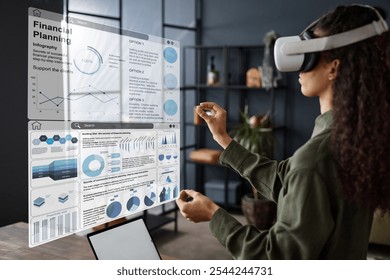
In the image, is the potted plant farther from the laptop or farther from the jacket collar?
the jacket collar

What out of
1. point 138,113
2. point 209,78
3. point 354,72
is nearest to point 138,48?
point 138,113

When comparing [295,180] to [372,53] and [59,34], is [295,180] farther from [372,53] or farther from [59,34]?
[59,34]

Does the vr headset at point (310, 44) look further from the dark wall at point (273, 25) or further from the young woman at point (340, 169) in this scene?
the dark wall at point (273, 25)

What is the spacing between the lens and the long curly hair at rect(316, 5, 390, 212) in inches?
26.9

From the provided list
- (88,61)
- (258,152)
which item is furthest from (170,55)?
(258,152)

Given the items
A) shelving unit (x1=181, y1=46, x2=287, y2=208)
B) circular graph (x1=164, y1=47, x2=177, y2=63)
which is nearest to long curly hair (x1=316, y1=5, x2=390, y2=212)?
circular graph (x1=164, y1=47, x2=177, y2=63)

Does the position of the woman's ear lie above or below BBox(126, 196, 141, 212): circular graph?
above

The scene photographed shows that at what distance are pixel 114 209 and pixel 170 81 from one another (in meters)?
0.31

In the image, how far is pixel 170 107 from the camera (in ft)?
3.23

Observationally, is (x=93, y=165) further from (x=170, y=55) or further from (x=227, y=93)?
A: (x=227, y=93)

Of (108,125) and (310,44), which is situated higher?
(310,44)

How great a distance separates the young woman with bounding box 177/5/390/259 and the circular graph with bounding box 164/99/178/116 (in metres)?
0.32

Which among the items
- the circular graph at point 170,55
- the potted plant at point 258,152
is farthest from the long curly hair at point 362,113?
the potted plant at point 258,152

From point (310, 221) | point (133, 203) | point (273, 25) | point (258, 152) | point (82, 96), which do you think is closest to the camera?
point (310, 221)
